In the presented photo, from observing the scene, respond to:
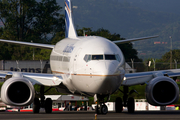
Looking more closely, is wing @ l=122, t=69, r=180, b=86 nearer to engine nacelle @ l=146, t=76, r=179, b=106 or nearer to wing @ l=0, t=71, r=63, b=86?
engine nacelle @ l=146, t=76, r=179, b=106

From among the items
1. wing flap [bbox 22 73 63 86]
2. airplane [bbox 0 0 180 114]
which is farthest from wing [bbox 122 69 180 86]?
wing flap [bbox 22 73 63 86]

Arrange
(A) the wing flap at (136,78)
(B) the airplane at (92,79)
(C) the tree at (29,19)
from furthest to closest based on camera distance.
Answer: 1. (C) the tree at (29,19)
2. (A) the wing flap at (136,78)
3. (B) the airplane at (92,79)

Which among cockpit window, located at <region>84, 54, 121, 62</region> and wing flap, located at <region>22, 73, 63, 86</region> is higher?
cockpit window, located at <region>84, 54, 121, 62</region>

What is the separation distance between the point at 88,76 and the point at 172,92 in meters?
5.65

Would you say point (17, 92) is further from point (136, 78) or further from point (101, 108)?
point (136, 78)

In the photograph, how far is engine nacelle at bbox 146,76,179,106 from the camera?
21094 mm

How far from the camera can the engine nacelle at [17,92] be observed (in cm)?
2022

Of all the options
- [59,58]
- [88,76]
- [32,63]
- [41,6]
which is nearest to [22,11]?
[41,6]

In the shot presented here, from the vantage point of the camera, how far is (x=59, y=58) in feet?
81.3

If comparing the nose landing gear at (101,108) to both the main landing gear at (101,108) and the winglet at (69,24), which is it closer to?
the main landing gear at (101,108)

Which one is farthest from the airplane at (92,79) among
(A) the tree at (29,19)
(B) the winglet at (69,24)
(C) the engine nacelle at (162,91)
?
(A) the tree at (29,19)

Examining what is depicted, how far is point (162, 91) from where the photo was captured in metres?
21.6

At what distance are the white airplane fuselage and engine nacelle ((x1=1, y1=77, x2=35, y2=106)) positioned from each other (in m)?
2.28

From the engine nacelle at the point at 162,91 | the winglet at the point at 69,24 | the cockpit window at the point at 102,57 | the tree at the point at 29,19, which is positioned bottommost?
the engine nacelle at the point at 162,91
